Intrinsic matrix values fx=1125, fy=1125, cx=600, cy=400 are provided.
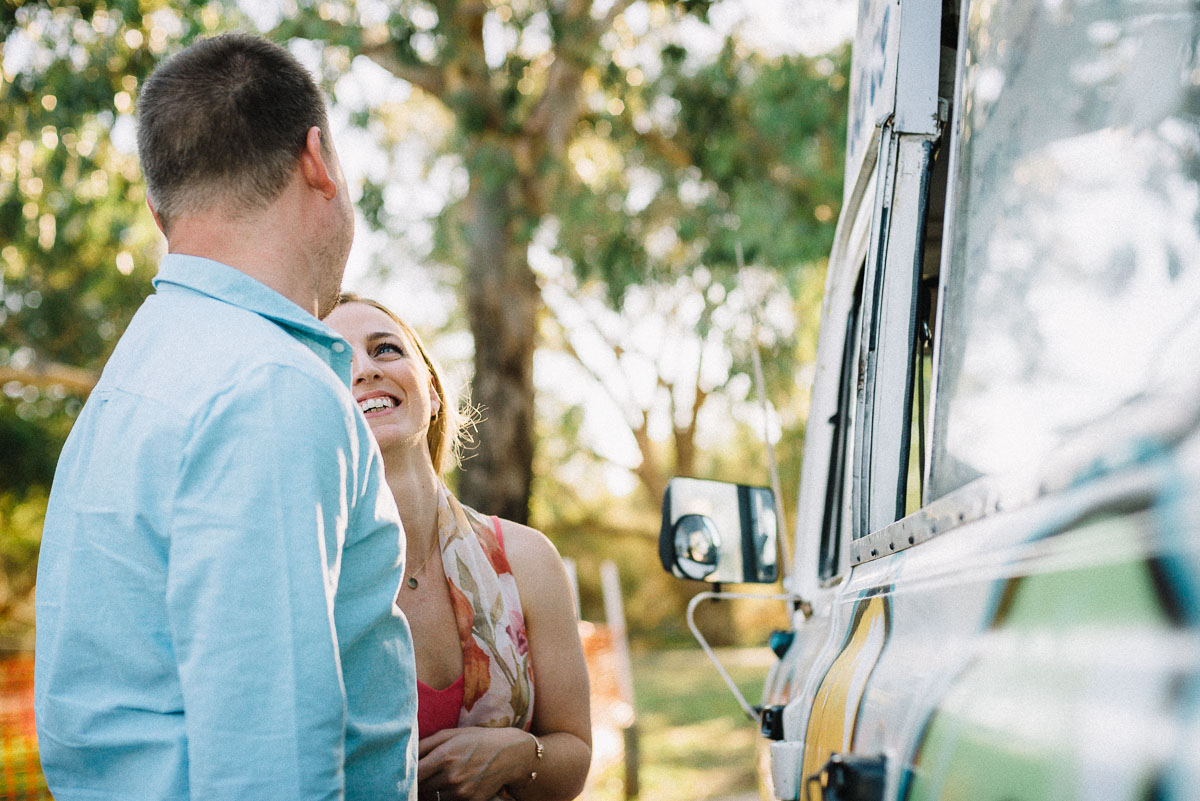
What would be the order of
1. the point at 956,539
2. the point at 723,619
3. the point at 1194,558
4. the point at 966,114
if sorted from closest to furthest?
1. the point at 1194,558
2. the point at 956,539
3. the point at 966,114
4. the point at 723,619

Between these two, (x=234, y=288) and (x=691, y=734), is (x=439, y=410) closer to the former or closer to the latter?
(x=234, y=288)

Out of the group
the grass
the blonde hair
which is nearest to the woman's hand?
the blonde hair

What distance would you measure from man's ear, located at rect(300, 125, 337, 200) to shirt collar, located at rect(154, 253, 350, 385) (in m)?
0.18

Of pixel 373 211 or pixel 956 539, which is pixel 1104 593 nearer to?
pixel 956 539

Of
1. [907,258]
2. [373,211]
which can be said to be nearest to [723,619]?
[373,211]

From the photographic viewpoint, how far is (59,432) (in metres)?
20.3

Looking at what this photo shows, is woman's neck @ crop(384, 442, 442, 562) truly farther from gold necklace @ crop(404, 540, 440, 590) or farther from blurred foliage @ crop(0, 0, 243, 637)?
blurred foliage @ crop(0, 0, 243, 637)

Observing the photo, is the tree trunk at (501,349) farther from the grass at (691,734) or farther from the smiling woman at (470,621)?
the smiling woman at (470,621)

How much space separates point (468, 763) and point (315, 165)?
1.24 metres

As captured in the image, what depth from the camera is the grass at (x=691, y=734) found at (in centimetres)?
983

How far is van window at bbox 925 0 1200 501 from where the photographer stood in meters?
1.03

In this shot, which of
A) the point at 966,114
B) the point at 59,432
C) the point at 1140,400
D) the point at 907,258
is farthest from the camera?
the point at 59,432

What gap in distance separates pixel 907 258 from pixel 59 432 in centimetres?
2121

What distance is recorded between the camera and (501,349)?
31.3 feet
